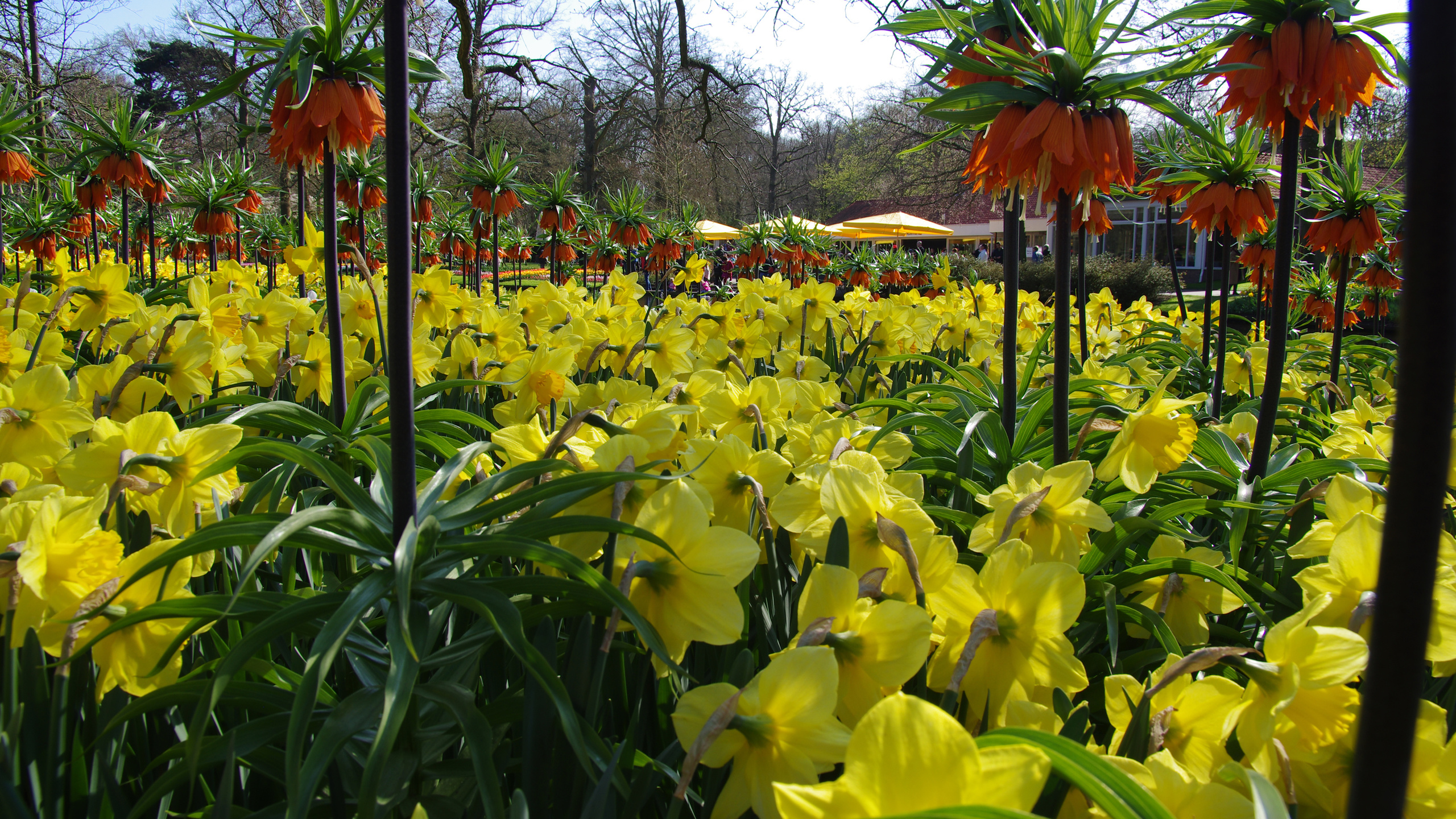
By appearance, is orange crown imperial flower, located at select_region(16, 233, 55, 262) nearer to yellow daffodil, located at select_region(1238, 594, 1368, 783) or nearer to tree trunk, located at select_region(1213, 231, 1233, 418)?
tree trunk, located at select_region(1213, 231, 1233, 418)

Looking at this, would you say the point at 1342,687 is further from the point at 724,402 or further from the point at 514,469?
the point at 724,402

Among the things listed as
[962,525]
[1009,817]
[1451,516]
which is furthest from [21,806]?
[1451,516]

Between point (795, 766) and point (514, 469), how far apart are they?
486 mm

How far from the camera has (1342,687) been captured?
81 centimetres

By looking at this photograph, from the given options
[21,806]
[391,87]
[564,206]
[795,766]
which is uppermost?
[564,206]

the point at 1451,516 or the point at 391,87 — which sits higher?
the point at 391,87

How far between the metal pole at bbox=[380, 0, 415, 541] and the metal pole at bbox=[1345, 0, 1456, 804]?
0.84 metres

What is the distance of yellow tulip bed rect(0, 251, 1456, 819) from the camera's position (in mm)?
716

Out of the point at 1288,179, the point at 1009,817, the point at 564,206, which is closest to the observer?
the point at 1009,817

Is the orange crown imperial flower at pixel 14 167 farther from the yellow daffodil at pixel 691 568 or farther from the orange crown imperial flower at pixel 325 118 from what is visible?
the yellow daffodil at pixel 691 568

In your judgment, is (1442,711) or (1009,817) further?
(1442,711)

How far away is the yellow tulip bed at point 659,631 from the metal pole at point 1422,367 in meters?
0.21

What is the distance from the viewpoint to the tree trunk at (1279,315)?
1805mm

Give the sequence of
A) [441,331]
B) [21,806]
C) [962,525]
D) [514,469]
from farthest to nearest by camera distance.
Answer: [441,331]
[962,525]
[514,469]
[21,806]
